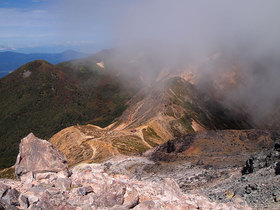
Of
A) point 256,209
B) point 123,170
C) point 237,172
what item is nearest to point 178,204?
point 256,209

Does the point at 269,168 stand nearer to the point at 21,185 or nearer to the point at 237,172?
the point at 237,172

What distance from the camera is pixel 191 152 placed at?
67.4 m

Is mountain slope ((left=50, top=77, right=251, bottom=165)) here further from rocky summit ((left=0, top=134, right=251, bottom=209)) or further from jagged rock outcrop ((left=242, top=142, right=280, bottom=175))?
rocky summit ((left=0, top=134, right=251, bottom=209))

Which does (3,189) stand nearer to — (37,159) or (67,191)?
(67,191)

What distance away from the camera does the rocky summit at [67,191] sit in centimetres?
2027

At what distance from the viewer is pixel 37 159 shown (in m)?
27.3

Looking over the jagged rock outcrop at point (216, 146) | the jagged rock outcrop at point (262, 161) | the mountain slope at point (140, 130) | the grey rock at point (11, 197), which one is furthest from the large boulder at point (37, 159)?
the mountain slope at point (140, 130)

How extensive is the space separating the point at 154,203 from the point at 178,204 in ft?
10.4

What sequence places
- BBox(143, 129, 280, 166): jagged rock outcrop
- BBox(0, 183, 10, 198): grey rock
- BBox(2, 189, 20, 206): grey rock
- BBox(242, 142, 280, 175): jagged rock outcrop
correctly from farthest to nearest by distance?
BBox(143, 129, 280, 166): jagged rock outcrop
BBox(242, 142, 280, 175): jagged rock outcrop
BBox(0, 183, 10, 198): grey rock
BBox(2, 189, 20, 206): grey rock

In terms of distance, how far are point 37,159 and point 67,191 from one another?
23.1 ft

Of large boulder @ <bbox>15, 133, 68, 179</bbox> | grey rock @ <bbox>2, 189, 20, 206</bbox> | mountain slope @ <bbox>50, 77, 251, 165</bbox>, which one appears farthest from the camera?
mountain slope @ <bbox>50, 77, 251, 165</bbox>

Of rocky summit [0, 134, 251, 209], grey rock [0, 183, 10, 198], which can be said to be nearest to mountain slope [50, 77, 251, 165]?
rocky summit [0, 134, 251, 209]

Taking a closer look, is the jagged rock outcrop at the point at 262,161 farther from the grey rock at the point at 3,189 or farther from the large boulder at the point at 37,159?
the grey rock at the point at 3,189

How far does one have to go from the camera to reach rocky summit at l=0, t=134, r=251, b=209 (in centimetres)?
2027
